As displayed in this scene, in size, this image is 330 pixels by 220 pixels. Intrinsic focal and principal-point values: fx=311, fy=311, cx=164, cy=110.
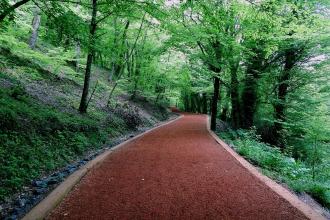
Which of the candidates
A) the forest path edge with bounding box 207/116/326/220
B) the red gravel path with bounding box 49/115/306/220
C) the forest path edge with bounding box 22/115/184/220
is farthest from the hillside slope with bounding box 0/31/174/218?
the forest path edge with bounding box 207/116/326/220

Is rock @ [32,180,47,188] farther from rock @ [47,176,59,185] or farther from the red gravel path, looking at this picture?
the red gravel path

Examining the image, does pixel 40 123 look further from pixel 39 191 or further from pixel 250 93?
pixel 250 93

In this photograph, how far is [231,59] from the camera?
54.8 feet

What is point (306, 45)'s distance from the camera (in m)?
15.5

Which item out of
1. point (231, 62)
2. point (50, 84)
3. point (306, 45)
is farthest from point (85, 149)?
point (306, 45)

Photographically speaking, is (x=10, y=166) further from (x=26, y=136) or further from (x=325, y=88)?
(x=325, y=88)

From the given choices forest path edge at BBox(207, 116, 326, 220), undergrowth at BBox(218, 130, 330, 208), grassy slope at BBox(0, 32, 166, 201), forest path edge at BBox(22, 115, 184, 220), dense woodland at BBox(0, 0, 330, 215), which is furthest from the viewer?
dense woodland at BBox(0, 0, 330, 215)

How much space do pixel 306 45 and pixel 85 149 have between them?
12002 millimetres

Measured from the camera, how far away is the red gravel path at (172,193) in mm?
4754

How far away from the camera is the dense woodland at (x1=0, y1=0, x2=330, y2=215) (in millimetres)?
8445

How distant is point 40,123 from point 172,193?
4.84 m

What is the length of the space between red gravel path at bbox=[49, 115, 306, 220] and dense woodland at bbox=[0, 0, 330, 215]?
121 cm

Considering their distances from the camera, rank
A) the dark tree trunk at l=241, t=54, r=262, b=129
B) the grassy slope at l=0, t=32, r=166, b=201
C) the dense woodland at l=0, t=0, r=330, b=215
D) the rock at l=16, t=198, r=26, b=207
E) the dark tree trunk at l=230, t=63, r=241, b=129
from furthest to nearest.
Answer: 1. the dark tree trunk at l=230, t=63, r=241, b=129
2. the dark tree trunk at l=241, t=54, r=262, b=129
3. the dense woodland at l=0, t=0, r=330, b=215
4. the grassy slope at l=0, t=32, r=166, b=201
5. the rock at l=16, t=198, r=26, b=207

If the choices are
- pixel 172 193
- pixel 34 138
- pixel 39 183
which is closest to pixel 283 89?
pixel 172 193
